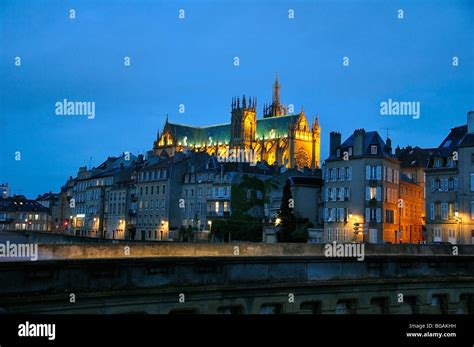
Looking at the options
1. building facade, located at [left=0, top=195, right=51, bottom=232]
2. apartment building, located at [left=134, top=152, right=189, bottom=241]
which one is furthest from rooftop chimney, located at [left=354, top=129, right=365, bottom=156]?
building facade, located at [left=0, top=195, right=51, bottom=232]

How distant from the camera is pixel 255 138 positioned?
15988 centimetres

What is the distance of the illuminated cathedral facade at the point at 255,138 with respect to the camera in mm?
148500

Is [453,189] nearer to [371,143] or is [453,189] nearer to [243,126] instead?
[371,143]

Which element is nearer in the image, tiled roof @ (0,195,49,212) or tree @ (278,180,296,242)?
tree @ (278,180,296,242)

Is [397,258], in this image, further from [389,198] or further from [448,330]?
[389,198]

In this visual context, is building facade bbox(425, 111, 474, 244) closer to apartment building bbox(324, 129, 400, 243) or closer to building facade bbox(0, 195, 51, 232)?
apartment building bbox(324, 129, 400, 243)

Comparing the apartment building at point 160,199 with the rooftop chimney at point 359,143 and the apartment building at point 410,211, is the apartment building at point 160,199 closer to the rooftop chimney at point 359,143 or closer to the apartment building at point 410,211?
the apartment building at point 410,211

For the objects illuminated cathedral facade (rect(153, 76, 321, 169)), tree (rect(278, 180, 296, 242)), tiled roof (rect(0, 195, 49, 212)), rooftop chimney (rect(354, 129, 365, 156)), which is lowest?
tree (rect(278, 180, 296, 242))

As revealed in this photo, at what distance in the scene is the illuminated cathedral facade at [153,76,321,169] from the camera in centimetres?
14850

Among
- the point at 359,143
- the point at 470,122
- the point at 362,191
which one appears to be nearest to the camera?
the point at 470,122

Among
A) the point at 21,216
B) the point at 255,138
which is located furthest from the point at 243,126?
the point at 21,216

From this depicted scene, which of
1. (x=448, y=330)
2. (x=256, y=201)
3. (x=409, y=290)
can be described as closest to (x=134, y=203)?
(x=256, y=201)

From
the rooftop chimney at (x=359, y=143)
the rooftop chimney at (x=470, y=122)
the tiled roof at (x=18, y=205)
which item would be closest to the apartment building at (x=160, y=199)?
the rooftop chimney at (x=359, y=143)

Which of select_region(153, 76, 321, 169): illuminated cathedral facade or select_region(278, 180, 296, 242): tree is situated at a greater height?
select_region(153, 76, 321, 169): illuminated cathedral facade
